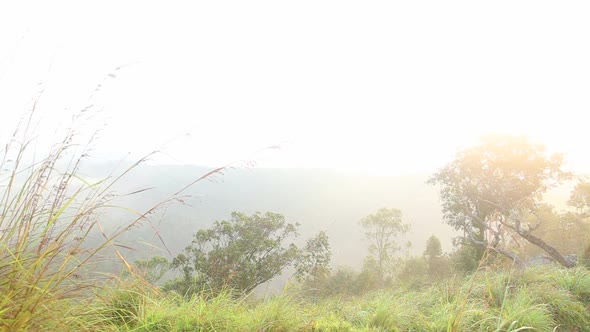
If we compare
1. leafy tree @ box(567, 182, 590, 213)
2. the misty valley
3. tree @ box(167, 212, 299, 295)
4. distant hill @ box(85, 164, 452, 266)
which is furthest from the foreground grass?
distant hill @ box(85, 164, 452, 266)

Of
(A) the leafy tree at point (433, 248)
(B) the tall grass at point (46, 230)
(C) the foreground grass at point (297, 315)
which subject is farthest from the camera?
(A) the leafy tree at point (433, 248)

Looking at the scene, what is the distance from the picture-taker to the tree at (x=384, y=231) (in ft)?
118

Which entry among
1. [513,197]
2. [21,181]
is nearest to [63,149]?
[21,181]

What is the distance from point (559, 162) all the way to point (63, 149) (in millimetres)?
25617

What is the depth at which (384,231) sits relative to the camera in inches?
1446

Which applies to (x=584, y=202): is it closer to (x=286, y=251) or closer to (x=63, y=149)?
(x=286, y=251)

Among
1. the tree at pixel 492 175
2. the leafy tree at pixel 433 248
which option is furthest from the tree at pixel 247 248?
the leafy tree at pixel 433 248

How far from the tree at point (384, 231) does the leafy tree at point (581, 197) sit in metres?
15.2

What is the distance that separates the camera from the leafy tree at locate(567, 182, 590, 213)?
74.7 feet

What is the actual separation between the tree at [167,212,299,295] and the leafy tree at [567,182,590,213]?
20917 mm

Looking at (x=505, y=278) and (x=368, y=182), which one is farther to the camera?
(x=368, y=182)

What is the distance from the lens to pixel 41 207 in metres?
1.81

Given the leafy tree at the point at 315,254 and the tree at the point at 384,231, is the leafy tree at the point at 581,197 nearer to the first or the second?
the tree at the point at 384,231

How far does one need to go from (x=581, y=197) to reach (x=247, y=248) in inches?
979
